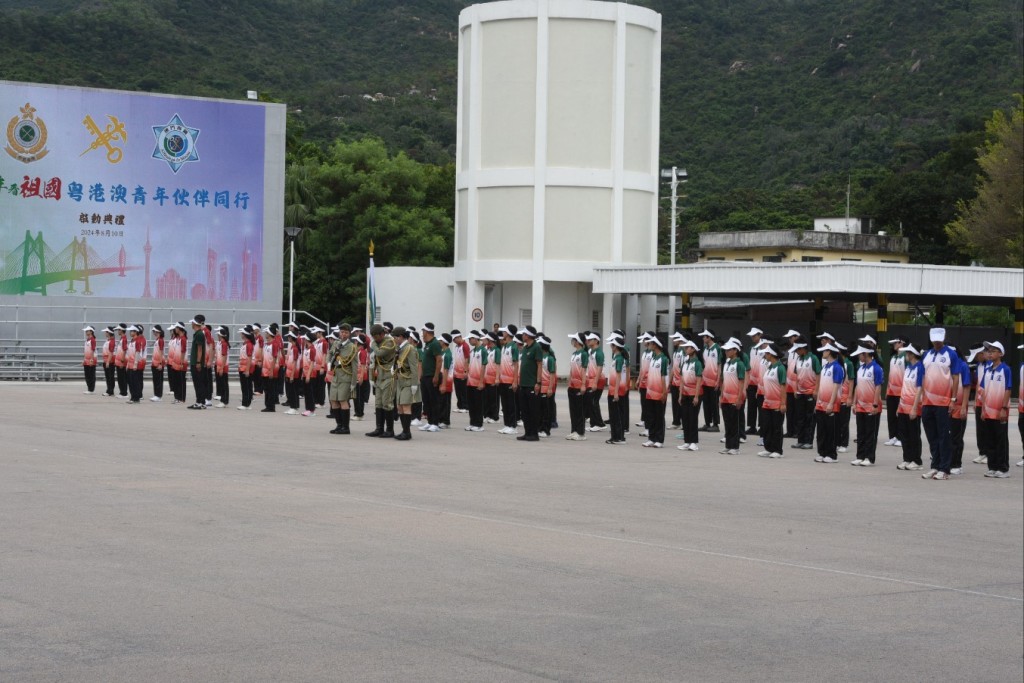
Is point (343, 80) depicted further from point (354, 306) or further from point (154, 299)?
point (154, 299)

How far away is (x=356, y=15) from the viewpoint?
103 meters

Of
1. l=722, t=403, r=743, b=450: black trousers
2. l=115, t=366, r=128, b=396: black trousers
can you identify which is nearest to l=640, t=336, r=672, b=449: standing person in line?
l=722, t=403, r=743, b=450: black trousers

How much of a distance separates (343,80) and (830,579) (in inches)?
3460

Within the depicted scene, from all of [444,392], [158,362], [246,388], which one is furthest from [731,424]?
[158,362]

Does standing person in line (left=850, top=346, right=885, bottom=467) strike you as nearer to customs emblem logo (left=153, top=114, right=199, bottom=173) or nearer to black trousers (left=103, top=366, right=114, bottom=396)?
black trousers (left=103, top=366, right=114, bottom=396)

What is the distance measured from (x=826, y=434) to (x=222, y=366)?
1681 centimetres

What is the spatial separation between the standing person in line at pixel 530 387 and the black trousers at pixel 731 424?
3298mm

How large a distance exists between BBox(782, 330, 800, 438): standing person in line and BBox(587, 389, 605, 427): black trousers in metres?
3.39

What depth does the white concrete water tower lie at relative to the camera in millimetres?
47844

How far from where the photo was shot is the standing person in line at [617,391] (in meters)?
23.8

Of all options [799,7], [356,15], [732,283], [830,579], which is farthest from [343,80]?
[830,579]

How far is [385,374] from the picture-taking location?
22.5 m

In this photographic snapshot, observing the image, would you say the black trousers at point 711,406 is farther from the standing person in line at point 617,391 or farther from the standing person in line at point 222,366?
the standing person in line at point 222,366

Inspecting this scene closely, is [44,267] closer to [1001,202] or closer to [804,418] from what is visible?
[804,418]
